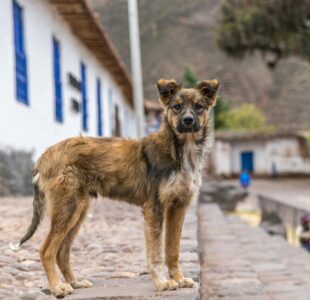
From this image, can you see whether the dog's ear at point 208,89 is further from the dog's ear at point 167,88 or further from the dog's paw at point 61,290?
the dog's paw at point 61,290

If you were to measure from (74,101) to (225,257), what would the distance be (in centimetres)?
855

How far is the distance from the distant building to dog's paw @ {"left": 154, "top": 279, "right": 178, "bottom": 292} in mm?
40053

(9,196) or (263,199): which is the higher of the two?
(9,196)

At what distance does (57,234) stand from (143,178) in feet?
2.11

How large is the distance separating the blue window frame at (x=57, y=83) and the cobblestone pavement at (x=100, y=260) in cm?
576

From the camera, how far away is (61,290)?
3.94 m

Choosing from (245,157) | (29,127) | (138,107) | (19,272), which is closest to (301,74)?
(245,157)

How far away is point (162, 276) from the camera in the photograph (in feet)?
13.1

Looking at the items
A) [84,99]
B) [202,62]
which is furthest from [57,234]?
[202,62]

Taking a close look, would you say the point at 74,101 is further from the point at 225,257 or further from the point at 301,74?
the point at 301,74

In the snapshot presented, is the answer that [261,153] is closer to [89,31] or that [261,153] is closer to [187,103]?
[89,31]

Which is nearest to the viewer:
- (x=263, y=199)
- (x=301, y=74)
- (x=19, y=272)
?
(x=19, y=272)

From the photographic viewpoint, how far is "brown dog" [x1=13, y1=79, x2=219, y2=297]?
3.98 m

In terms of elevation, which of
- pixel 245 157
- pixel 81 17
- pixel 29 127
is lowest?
pixel 245 157
